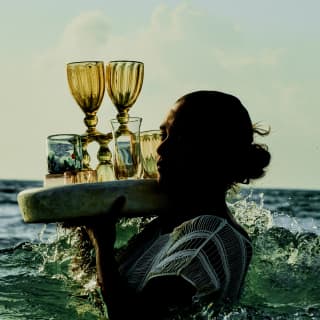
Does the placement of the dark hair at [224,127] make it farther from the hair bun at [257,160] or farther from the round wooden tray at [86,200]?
the round wooden tray at [86,200]

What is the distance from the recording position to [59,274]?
7.25 meters

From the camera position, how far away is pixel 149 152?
5.93 meters

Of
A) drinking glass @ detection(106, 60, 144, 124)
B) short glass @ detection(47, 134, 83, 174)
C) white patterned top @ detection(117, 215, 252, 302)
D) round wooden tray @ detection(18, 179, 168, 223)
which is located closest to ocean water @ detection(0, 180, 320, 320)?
Result: white patterned top @ detection(117, 215, 252, 302)

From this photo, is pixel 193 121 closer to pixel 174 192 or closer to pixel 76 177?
pixel 174 192

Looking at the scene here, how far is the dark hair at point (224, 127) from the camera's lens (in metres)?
5.07

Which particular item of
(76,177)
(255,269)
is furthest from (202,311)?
(255,269)

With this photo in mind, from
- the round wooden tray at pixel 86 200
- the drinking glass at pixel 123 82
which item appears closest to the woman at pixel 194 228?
the round wooden tray at pixel 86 200

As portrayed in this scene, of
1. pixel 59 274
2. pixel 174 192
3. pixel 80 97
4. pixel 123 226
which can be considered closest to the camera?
pixel 174 192

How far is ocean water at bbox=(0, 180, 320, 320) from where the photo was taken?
584 cm

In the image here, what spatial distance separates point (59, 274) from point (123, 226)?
725 millimetres

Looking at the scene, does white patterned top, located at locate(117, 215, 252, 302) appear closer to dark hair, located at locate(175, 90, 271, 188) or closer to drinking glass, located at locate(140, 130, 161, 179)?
dark hair, located at locate(175, 90, 271, 188)

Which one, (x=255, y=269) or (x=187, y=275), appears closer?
(x=187, y=275)

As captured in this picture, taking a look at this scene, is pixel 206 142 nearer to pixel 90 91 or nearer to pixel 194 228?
pixel 194 228

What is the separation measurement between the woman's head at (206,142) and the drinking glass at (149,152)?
0.66 meters
